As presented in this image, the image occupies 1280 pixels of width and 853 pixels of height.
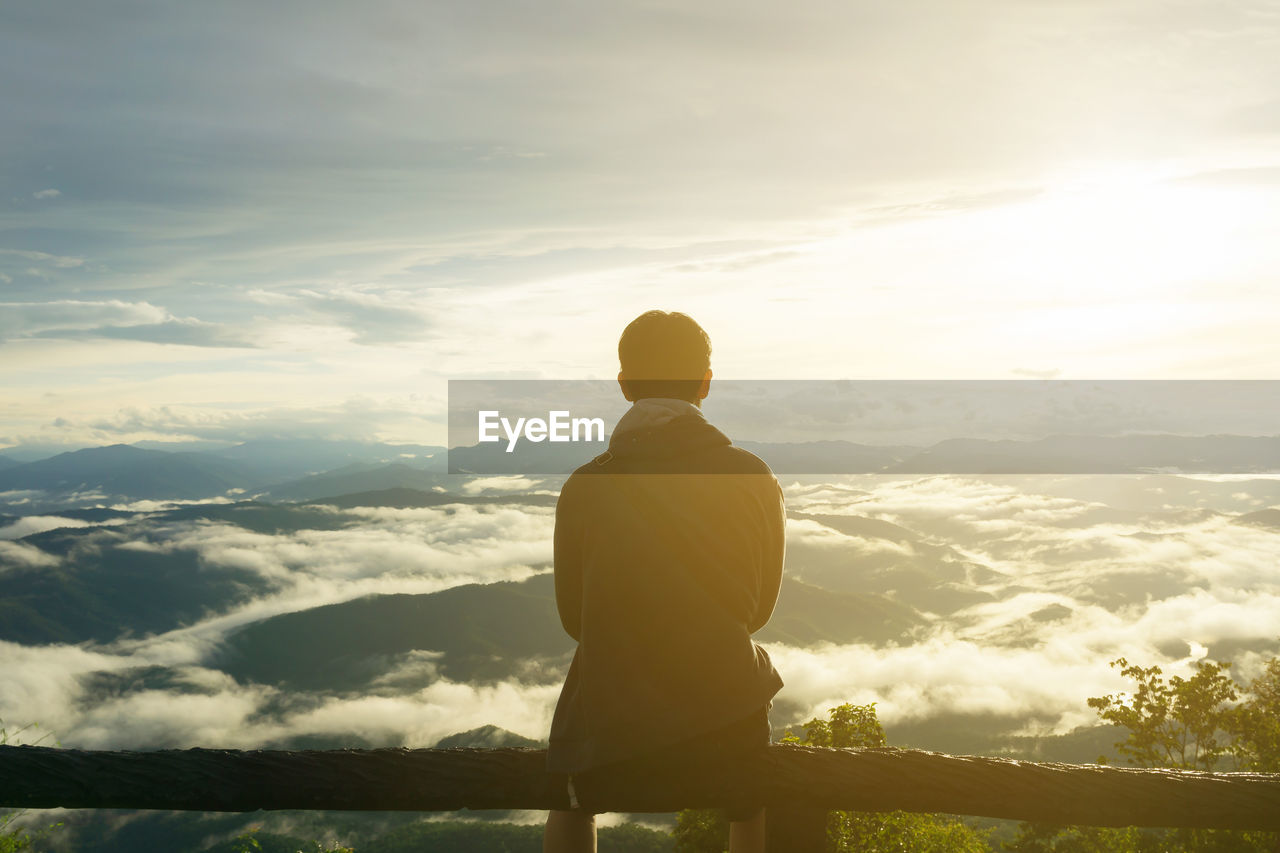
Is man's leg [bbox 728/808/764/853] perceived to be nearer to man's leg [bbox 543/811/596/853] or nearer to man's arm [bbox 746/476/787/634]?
man's leg [bbox 543/811/596/853]

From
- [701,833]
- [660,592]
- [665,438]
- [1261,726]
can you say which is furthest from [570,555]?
[1261,726]

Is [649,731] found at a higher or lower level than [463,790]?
higher

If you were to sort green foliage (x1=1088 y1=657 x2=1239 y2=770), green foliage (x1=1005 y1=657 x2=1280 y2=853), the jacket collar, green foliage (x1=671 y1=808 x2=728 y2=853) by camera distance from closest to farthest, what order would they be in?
1. the jacket collar
2. green foliage (x1=1005 y1=657 x2=1280 y2=853)
3. green foliage (x1=1088 y1=657 x2=1239 y2=770)
4. green foliage (x1=671 y1=808 x2=728 y2=853)

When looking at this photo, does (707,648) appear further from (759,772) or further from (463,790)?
(463,790)

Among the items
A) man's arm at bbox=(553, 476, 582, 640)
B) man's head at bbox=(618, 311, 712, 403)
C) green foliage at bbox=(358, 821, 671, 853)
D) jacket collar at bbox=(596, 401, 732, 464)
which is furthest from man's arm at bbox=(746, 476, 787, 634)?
green foliage at bbox=(358, 821, 671, 853)

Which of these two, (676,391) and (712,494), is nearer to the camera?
(712,494)

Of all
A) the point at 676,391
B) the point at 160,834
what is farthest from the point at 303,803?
the point at 160,834
